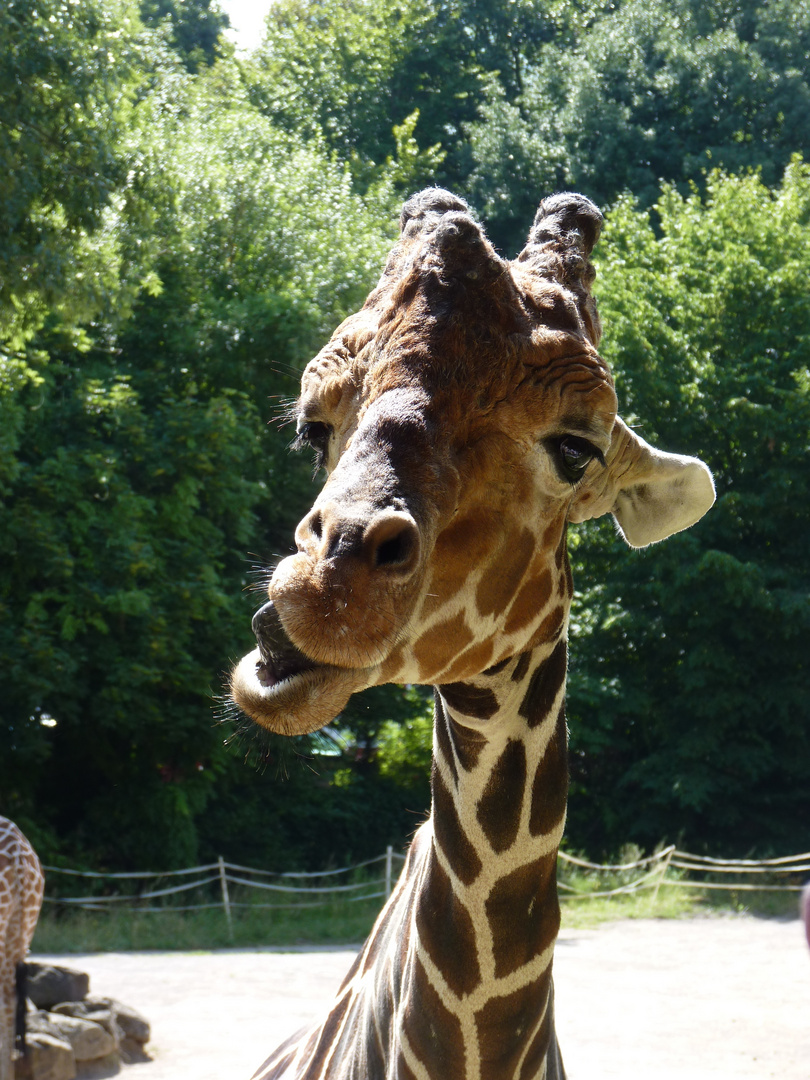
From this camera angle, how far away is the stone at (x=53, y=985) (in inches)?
322

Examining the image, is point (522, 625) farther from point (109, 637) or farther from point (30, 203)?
point (109, 637)

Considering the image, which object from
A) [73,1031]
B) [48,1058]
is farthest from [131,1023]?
[48,1058]

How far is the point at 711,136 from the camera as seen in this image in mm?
28047

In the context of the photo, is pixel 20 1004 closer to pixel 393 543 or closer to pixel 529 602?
pixel 529 602

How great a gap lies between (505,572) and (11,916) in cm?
611

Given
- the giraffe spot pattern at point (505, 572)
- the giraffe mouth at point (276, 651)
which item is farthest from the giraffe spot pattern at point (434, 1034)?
the giraffe mouth at point (276, 651)

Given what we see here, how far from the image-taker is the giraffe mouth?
154 cm

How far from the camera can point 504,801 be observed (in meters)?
2.09

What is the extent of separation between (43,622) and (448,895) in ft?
43.4

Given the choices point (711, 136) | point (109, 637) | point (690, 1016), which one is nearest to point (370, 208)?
point (711, 136)

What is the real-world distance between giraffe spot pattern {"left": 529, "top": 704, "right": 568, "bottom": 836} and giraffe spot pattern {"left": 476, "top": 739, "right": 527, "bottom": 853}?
36mm

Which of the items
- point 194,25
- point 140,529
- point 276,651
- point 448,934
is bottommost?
point 448,934

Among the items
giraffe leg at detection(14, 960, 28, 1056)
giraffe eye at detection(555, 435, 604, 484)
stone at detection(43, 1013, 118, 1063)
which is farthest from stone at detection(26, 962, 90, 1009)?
giraffe eye at detection(555, 435, 604, 484)

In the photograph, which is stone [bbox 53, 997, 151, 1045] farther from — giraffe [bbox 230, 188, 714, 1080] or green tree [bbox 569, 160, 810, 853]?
green tree [bbox 569, 160, 810, 853]
